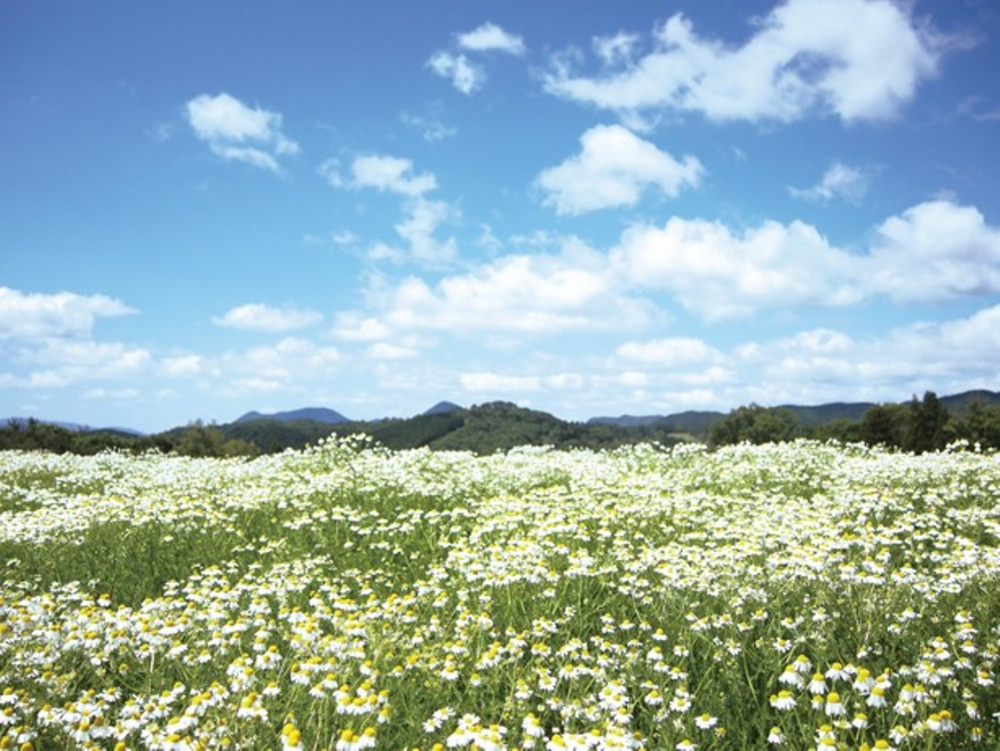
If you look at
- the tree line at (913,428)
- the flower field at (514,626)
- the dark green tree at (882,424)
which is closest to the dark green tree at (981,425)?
the tree line at (913,428)

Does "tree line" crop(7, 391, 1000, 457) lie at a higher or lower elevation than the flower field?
higher

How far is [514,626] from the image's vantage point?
629 cm

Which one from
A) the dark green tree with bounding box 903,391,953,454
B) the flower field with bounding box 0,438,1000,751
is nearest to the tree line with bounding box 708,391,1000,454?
the dark green tree with bounding box 903,391,953,454

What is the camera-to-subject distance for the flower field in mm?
4312

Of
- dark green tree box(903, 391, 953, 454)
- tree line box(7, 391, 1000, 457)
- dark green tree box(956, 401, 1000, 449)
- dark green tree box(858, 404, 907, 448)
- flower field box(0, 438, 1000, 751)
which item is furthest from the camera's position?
dark green tree box(858, 404, 907, 448)

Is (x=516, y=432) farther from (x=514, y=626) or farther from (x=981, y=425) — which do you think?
(x=514, y=626)

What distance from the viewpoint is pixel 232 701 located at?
4535 mm

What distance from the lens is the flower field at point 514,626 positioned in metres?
4.31

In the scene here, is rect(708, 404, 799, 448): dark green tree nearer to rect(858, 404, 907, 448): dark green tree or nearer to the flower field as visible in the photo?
rect(858, 404, 907, 448): dark green tree

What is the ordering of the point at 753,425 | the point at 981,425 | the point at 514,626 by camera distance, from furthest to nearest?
1. the point at 753,425
2. the point at 981,425
3. the point at 514,626

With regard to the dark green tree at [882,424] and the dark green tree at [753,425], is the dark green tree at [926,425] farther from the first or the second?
the dark green tree at [753,425]

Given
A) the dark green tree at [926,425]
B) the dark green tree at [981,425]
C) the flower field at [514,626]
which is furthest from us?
the dark green tree at [981,425]

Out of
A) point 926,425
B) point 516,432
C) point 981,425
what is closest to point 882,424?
point 981,425

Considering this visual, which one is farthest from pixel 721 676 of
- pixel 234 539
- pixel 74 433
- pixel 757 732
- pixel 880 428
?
pixel 880 428
